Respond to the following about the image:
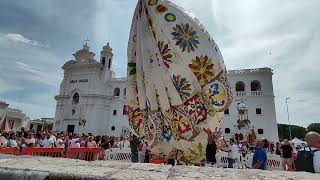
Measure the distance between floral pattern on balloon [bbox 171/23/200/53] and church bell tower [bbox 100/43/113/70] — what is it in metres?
41.1

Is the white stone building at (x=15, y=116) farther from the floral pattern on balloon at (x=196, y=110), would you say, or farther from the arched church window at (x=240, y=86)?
the floral pattern on balloon at (x=196, y=110)

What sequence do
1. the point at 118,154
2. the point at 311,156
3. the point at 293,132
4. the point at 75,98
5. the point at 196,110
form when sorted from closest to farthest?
the point at 311,156 < the point at 196,110 < the point at 118,154 < the point at 75,98 < the point at 293,132

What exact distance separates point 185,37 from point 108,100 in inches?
1523

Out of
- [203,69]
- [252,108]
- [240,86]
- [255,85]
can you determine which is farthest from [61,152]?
[255,85]

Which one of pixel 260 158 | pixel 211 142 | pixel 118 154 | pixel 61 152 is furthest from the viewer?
pixel 118 154

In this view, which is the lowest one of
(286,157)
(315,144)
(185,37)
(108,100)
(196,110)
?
(286,157)

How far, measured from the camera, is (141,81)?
15.7 feet

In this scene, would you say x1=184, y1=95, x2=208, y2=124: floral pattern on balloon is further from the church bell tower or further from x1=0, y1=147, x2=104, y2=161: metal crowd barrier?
the church bell tower

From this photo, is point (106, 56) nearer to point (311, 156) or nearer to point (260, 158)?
point (260, 158)

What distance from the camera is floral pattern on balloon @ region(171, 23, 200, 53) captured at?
4613mm

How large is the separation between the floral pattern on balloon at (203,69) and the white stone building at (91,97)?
1388 inches

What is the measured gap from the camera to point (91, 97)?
137 ft

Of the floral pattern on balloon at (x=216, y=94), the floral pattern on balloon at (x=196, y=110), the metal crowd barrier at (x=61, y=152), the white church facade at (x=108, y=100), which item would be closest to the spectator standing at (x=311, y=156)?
the floral pattern on balloon at (x=216, y=94)

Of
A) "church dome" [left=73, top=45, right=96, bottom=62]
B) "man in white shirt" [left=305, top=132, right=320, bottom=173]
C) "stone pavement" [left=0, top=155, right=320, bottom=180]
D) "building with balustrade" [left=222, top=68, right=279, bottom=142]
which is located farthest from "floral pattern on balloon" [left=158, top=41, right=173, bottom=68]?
"church dome" [left=73, top=45, right=96, bottom=62]
